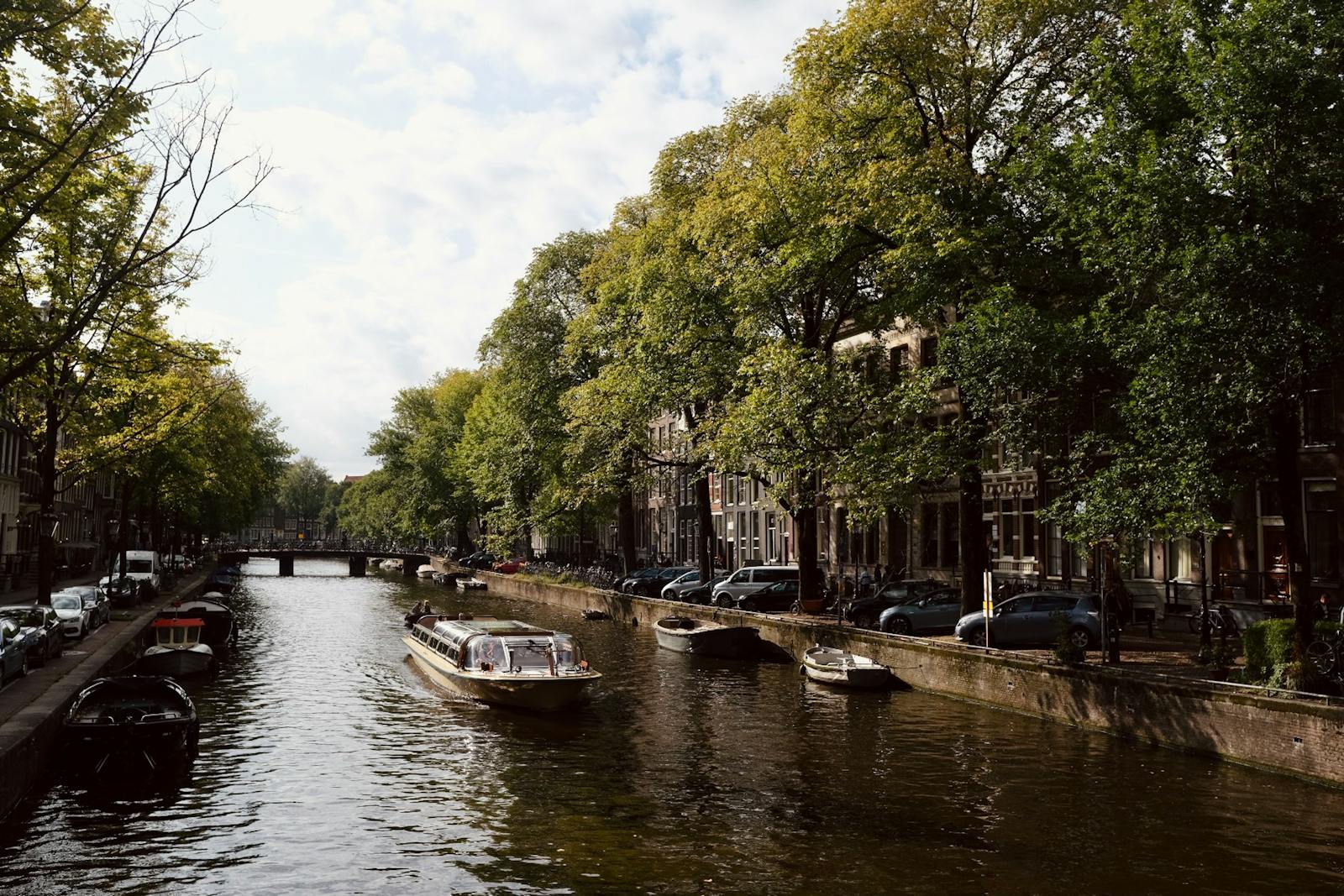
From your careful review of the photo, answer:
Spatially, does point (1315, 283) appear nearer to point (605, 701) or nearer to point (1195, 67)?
point (1195, 67)

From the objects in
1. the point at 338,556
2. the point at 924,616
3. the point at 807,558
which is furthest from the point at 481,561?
the point at 924,616

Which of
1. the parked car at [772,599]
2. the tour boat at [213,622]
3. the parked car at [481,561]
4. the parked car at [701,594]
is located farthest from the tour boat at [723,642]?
the parked car at [481,561]

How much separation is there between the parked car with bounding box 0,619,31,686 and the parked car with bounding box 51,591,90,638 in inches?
272

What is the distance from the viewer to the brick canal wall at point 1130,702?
19.7m

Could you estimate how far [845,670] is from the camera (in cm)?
3162

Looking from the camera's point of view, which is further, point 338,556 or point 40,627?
point 338,556

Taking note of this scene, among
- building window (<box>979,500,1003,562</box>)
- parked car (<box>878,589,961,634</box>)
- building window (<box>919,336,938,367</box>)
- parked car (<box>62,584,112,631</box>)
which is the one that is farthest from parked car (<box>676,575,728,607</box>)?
parked car (<box>62,584,112,631</box>)

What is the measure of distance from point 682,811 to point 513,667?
1170 cm

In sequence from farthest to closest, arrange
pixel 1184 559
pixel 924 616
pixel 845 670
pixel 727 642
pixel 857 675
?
1. pixel 727 642
2. pixel 1184 559
3. pixel 924 616
4. pixel 845 670
5. pixel 857 675

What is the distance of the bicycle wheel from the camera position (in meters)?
21.2

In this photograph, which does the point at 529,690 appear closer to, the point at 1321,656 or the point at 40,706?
the point at 40,706

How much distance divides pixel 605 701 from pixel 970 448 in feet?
39.7

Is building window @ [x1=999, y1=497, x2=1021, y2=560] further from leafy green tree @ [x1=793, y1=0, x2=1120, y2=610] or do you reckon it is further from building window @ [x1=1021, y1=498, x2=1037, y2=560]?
leafy green tree @ [x1=793, y1=0, x2=1120, y2=610]

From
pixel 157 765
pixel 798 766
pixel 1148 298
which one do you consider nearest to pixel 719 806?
pixel 798 766
